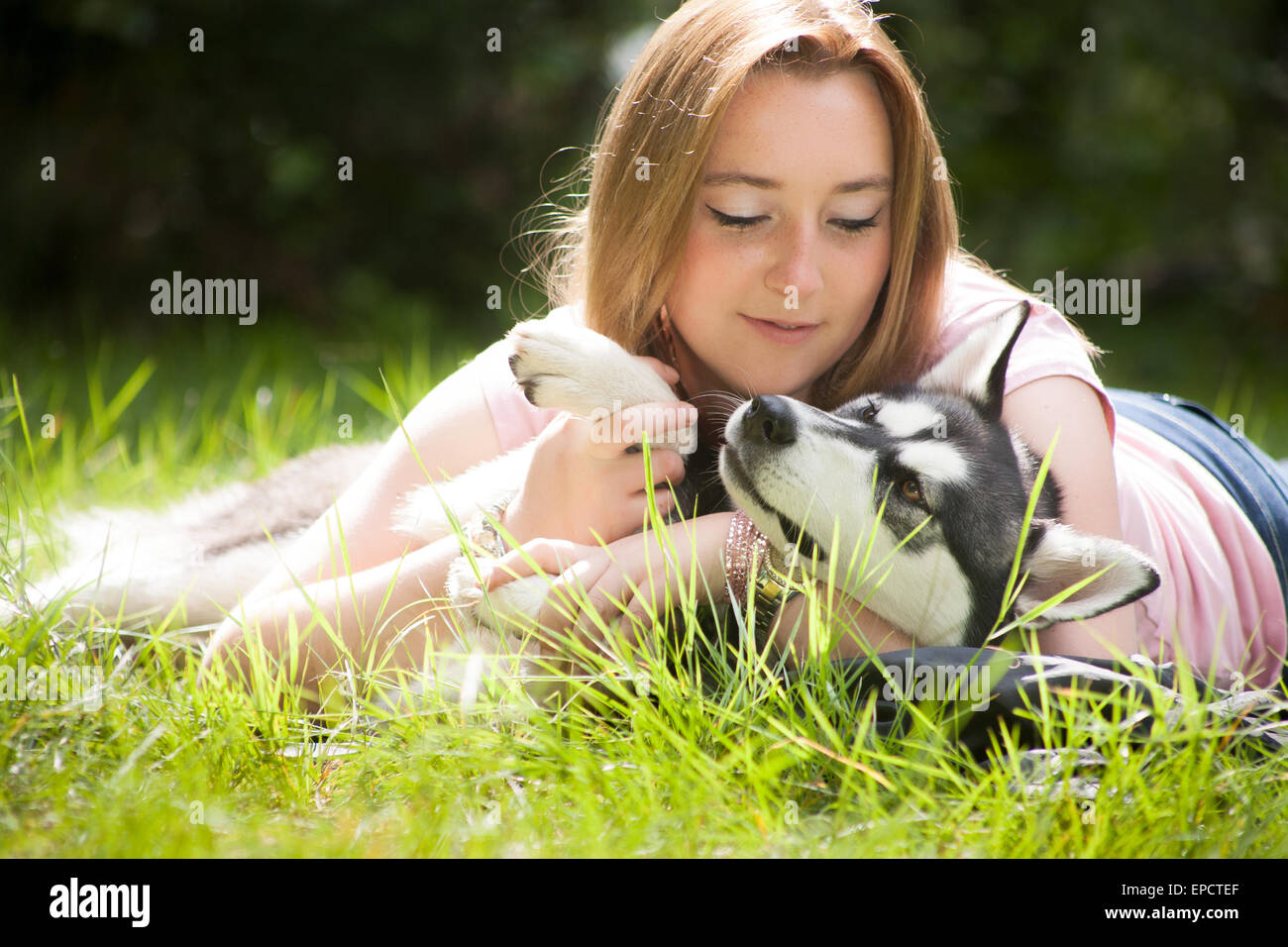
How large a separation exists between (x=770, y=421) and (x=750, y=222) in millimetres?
451

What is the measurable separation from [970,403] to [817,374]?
1.26 feet

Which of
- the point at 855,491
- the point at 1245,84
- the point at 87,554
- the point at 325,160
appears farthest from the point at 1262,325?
the point at 87,554

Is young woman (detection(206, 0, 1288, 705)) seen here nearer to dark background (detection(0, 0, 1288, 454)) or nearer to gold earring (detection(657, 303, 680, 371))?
gold earring (detection(657, 303, 680, 371))

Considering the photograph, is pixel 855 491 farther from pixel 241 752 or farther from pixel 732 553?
pixel 241 752

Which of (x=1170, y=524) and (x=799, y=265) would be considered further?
(x=1170, y=524)

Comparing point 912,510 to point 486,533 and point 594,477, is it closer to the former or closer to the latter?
point 594,477

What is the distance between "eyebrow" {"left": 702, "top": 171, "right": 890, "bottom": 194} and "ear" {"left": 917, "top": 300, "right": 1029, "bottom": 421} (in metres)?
0.36

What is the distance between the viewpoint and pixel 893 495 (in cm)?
205

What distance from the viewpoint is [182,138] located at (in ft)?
20.9

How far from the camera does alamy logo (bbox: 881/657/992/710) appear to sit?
1.78m

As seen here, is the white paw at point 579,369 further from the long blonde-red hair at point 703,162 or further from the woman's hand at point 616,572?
the woman's hand at point 616,572
